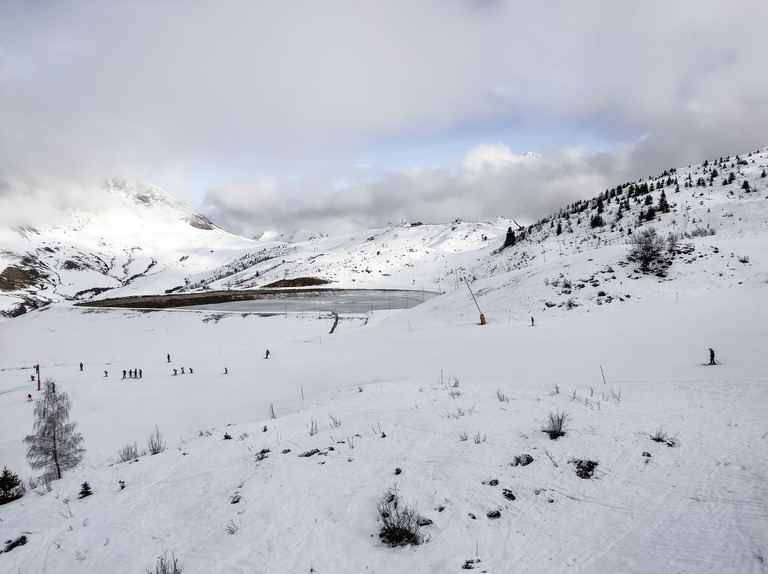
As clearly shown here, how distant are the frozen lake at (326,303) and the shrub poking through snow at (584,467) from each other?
44.9m

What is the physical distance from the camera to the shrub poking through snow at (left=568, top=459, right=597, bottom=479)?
15.7ft

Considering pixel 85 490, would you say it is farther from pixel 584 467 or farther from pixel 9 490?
pixel 584 467

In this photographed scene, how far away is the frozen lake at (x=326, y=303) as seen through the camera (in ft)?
173

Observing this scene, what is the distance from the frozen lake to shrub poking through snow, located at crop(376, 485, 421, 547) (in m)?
45.3

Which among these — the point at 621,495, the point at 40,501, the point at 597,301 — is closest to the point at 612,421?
the point at 621,495

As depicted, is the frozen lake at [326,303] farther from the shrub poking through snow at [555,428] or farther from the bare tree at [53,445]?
the shrub poking through snow at [555,428]

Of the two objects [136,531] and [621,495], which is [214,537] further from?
[621,495]

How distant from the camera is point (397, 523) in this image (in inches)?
165

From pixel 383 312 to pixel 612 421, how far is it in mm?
40567

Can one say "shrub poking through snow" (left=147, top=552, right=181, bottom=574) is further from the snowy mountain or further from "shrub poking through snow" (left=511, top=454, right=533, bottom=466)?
"shrub poking through snow" (left=511, top=454, right=533, bottom=466)

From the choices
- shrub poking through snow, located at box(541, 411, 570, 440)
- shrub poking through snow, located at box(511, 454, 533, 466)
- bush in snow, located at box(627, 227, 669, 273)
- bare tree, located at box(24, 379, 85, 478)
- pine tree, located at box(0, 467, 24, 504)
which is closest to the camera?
shrub poking through snow, located at box(511, 454, 533, 466)

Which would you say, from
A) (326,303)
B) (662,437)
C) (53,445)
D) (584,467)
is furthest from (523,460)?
(326,303)

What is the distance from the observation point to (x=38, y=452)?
13781mm

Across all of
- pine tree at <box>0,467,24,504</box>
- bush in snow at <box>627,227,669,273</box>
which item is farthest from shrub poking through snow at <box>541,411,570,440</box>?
bush in snow at <box>627,227,669,273</box>
